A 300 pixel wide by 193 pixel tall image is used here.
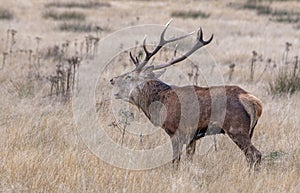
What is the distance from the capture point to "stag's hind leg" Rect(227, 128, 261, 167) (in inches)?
178

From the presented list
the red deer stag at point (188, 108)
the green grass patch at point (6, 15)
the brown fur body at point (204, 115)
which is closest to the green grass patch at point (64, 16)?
the green grass patch at point (6, 15)

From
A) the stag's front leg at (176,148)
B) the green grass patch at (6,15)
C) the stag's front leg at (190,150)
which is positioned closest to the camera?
the stag's front leg at (176,148)

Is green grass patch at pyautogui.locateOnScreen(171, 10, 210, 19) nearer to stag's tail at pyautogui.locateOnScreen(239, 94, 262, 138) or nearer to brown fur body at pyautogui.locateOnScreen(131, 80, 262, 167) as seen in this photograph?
brown fur body at pyautogui.locateOnScreen(131, 80, 262, 167)

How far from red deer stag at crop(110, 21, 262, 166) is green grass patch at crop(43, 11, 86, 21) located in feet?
42.9

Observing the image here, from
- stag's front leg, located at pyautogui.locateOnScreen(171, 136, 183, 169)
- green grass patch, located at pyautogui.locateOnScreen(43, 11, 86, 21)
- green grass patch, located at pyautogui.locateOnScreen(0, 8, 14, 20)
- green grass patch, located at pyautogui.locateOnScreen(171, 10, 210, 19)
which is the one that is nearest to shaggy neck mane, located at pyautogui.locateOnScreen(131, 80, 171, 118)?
stag's front leg, located at pyautogui.locateOnScreen(171, 136, 183, 169)

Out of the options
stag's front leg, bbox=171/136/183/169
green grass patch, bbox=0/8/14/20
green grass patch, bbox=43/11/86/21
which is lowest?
green grass patch, bbox=43/11/86/21

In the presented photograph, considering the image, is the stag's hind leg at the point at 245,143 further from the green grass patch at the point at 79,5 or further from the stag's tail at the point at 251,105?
the green grass patch at the point at 79,5

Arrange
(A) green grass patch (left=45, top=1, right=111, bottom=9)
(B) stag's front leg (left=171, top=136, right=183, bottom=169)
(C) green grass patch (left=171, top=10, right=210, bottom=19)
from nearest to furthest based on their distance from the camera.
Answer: (B) stag's front leg (left=171, top=136, right=183, bottom=169) → (C) green grass patch (left=171, top=10, right=210, bottom=19) → (A) green grass patch (left=45, top=1, right=111, bottom=9)

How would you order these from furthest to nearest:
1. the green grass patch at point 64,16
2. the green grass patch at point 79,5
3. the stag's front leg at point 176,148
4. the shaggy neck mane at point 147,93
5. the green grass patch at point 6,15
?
the green grass patch at point 79,5 → the green grass patch at point 64,16 → the green grass patch at point 6,15 → the shaggy neck mane at point 147,93 → the stag's front leg at point 176,148

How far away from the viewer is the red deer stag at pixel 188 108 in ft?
14.9

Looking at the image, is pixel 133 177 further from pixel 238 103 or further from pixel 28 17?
pixel 28 17

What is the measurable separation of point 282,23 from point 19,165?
15.9 meters

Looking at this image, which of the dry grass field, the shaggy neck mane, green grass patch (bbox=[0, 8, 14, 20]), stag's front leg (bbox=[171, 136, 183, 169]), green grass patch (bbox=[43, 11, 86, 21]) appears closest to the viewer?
the dry grass field

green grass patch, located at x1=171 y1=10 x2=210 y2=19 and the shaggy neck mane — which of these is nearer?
the shaggy neck mane
